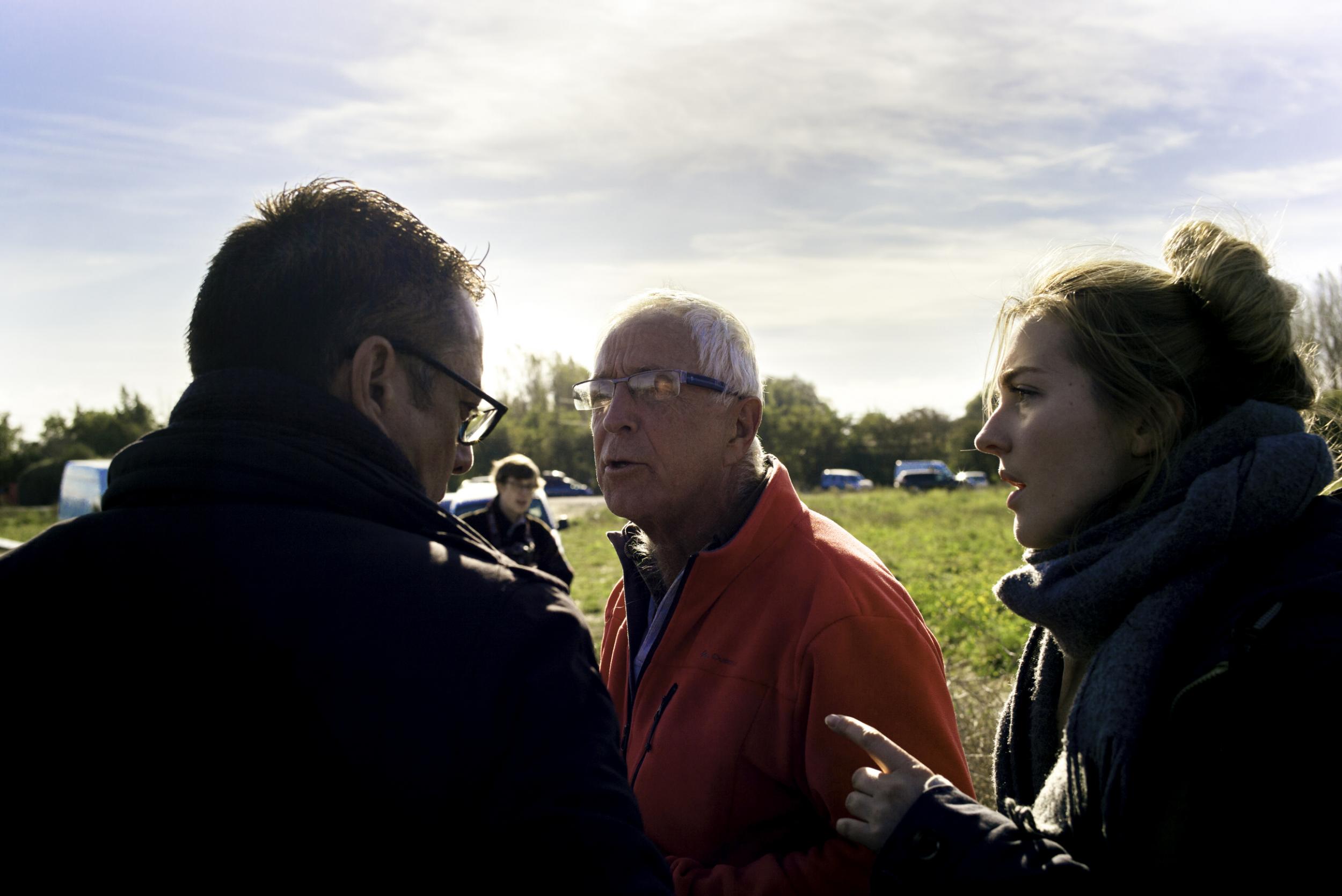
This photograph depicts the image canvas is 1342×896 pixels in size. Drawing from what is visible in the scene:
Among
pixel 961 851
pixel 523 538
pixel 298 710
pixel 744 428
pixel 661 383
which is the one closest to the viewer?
pixel 298 710

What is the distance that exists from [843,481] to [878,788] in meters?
37.2

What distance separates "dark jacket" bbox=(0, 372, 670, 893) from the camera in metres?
1.11

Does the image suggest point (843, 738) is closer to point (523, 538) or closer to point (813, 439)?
point (523, 538)

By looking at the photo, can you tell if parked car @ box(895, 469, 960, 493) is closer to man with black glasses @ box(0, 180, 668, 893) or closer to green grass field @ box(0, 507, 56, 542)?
green grass field @ box(0, 507, 56, 542)

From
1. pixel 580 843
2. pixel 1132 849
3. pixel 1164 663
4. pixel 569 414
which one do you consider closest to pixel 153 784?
pixel 580 843

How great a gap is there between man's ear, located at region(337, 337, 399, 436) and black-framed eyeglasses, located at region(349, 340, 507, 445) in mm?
38

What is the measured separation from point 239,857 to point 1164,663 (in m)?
1.46

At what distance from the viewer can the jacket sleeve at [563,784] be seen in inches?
46.1

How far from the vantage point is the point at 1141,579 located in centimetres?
164

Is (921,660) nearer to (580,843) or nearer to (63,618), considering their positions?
(580,843)

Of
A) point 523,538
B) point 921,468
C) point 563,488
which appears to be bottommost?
point 921,468

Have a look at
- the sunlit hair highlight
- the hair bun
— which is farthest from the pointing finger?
the hair bun

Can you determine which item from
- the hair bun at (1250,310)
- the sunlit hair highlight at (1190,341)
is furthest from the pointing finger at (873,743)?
the hair bun at (1250,310)

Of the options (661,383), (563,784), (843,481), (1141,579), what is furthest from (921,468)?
(563,784)
